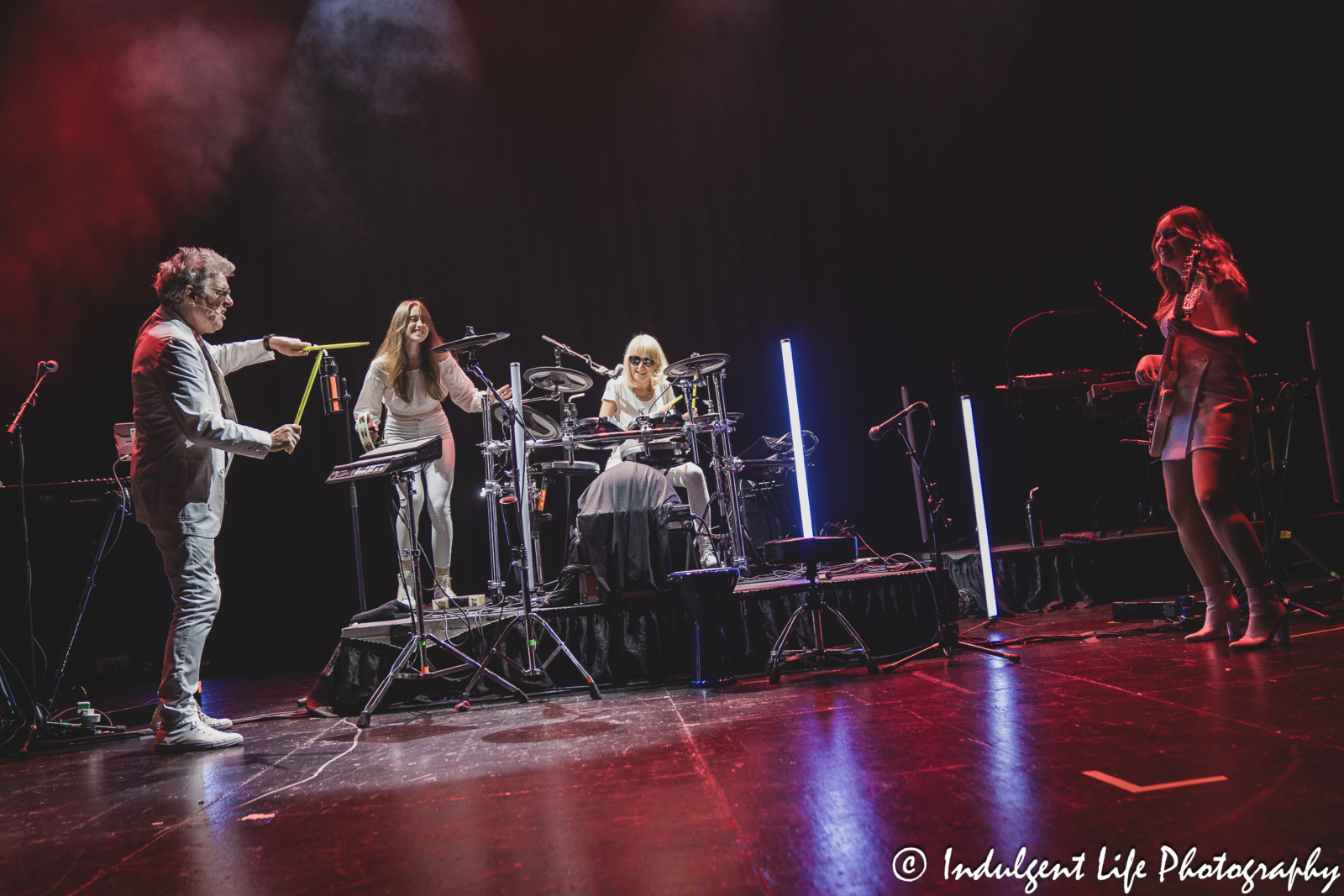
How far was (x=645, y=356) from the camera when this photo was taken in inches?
229

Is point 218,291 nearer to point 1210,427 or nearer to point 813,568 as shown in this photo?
point 813,568

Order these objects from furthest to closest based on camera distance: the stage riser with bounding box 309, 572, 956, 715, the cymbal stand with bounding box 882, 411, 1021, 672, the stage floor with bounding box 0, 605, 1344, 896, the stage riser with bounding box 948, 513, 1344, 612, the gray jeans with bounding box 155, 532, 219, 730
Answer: the stage riser with bounding box 948, 513, 1344, 612 → the stage riser with bounding box 309, 572, 956, 715 → the cymbal stand with bounding box 882, 411, 1021, 672 → the gray jeans with bounding box 155, 532, 219, 730 → the stage floor with bounding box 0, 605, 1344, 896

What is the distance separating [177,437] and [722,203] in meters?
5.02

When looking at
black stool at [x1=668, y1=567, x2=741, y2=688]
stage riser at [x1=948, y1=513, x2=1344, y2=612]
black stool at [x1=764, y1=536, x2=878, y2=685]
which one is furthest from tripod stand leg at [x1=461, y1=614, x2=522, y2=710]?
stage riser at [x1=948, y1=513, x2=1344, y2=612]

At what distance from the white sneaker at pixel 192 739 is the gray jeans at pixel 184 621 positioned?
35 millimetres

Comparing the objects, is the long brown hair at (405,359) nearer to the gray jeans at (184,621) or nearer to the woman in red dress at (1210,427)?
the gray jeans at (184,621)

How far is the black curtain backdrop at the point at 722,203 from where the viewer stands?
6.78 m

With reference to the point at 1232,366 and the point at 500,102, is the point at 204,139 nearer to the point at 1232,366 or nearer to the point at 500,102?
the point at 500,102

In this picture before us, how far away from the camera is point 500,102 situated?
712cm

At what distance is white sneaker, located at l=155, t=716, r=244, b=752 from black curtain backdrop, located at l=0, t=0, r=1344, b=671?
3544 mm

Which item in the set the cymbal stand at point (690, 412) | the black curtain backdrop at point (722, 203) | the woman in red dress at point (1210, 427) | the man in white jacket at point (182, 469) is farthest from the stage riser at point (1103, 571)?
the man in white jacket at point (182, 469)

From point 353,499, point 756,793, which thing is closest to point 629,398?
point 353,499

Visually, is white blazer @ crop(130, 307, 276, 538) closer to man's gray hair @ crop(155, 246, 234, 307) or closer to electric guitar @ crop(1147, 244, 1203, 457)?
man's gray hair @ crop(155, 246, 234, 307)

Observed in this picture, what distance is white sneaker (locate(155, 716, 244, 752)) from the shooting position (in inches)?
128
